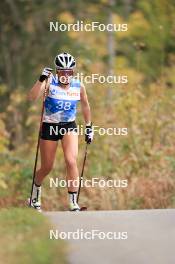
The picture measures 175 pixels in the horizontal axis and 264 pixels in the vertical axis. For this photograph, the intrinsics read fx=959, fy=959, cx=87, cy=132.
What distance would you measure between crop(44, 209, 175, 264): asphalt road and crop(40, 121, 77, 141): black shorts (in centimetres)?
72

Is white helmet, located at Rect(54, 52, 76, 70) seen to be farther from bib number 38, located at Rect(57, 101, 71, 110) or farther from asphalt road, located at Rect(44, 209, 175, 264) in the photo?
asphalt road, located at Rect(44, 209, 175, 264)

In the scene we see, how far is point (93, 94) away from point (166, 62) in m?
4.82

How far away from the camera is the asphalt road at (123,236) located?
6.67 m

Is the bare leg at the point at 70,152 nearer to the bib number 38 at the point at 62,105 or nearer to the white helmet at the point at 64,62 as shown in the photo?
the bib number 38 at the point at 62,105

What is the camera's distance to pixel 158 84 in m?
11.1

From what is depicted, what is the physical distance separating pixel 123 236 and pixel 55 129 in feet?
4.34

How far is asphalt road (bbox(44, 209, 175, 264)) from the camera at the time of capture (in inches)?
263

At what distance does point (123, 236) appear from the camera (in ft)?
23.6

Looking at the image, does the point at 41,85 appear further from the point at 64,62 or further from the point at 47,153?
the point at 47,153

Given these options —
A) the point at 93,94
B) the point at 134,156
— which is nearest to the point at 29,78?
the point at 93,94

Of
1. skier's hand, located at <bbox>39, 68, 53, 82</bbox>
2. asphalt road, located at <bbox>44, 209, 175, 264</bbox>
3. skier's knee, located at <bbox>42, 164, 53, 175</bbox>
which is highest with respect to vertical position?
skier's hand, located at <bbox>39, 68, 53, 82</bbox>

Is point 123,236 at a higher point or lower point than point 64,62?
lower

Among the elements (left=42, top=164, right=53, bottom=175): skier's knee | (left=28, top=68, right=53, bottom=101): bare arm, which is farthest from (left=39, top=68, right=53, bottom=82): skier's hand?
(left=42, top=164, right=53, bottom=175): skier's knee

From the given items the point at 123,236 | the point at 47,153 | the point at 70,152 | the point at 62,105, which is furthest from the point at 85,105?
the point at 123,236
